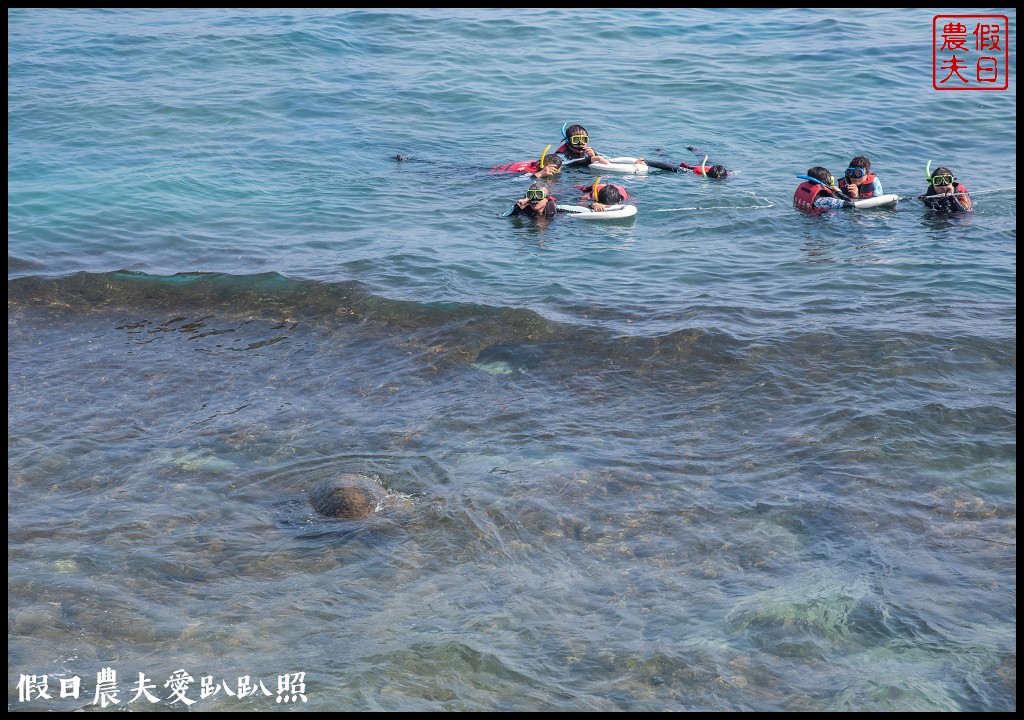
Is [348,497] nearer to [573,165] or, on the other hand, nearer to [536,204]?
[536,204]

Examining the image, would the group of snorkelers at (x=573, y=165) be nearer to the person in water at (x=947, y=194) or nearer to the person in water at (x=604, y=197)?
the person in water at (x=604, y=197)

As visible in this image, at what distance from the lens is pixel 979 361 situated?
11.2m

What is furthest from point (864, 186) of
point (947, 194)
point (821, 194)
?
point (947, 194)

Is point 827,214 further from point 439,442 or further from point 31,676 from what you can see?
point 31,676

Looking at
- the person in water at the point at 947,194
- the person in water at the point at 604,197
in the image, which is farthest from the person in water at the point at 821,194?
the person in water at the point at 604,197

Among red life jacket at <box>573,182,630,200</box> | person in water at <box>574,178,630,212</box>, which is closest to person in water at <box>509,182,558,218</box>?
person in water at <box>574,178,630,212</box>

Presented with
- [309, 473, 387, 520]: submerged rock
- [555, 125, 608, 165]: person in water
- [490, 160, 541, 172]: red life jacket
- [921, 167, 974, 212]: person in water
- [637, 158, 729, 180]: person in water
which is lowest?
[309, 473, 387, 520]: submerged rock

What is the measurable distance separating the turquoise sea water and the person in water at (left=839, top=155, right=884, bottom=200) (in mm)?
546

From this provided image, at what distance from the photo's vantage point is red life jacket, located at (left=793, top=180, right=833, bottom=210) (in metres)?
16.2

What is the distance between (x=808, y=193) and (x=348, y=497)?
10758 millimetres

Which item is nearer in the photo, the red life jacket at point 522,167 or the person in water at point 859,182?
the person in water at point 859,182

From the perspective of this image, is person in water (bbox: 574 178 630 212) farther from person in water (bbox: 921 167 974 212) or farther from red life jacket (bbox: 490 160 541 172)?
person in water (bbox: 921 167 974 212)

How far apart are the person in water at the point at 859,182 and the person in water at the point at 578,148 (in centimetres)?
447

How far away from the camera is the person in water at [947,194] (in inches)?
616
